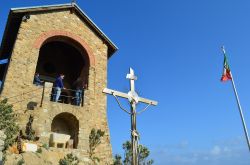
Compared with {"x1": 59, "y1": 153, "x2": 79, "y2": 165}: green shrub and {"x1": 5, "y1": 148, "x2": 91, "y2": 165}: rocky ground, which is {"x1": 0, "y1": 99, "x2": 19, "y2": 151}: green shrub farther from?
{"x1": 59, "y1": 153, "x2": 79, "y2": 165}: green shrub

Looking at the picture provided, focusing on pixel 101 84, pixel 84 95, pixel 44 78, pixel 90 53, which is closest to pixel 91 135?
pixel 84 95

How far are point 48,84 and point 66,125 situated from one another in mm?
2256

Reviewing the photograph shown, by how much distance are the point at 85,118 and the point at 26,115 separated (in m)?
2.76

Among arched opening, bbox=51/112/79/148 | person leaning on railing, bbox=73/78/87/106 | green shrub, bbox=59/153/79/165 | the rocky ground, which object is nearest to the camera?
the rocky ground

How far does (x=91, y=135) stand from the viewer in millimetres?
13938

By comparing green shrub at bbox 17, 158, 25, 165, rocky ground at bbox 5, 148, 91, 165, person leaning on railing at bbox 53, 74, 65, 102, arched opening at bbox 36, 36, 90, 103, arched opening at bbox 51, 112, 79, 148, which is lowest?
green shrub at bbox 17, 158, 25, 165

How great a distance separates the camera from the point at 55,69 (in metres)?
19.7

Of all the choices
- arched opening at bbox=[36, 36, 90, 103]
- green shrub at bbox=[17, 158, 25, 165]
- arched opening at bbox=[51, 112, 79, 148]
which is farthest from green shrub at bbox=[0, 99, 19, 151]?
arched opening at bbox=[36, 36, 90, 103]

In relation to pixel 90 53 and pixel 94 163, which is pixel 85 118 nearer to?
pixel 94 163

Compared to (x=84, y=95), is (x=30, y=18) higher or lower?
higher

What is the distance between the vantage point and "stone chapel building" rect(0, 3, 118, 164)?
13.3 m

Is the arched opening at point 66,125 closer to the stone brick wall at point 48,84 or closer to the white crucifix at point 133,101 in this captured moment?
the stone brick wall at point 48,84

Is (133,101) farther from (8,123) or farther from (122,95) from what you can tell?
(8,123)

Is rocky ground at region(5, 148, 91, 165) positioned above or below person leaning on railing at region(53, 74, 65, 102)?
below
